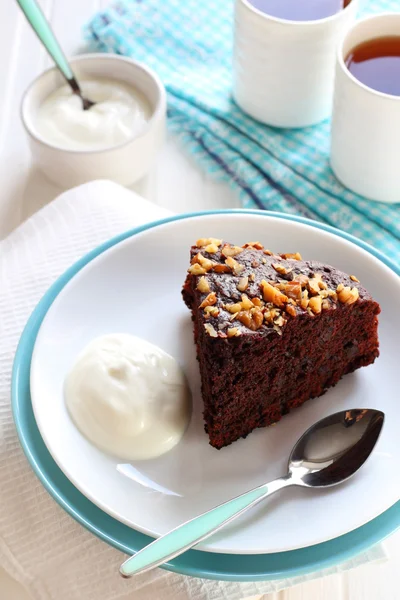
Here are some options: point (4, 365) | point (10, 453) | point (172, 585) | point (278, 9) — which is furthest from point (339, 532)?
point (278, 9)

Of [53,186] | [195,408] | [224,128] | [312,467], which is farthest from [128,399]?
[224,128]

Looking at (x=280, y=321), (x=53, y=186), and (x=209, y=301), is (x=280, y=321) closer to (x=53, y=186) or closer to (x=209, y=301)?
(x=209, y=301)

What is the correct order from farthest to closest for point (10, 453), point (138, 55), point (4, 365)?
1. point (138, 55)
2. point (4, 365)
3. point (10, 453)

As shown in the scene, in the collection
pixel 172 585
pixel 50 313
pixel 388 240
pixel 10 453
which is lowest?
pixel 388 240

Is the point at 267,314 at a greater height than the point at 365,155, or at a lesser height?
greater

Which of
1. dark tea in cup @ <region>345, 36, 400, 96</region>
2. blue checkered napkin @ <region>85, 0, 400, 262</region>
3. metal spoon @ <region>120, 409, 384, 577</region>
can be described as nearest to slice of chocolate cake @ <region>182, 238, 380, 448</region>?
metal spoon @ <region>120, 409, 384, 577</region>

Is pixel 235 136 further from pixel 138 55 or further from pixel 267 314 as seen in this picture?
pixel 267 314

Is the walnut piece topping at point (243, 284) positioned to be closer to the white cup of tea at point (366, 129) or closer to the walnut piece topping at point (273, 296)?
the walnut piece topping at point (273, 296)
